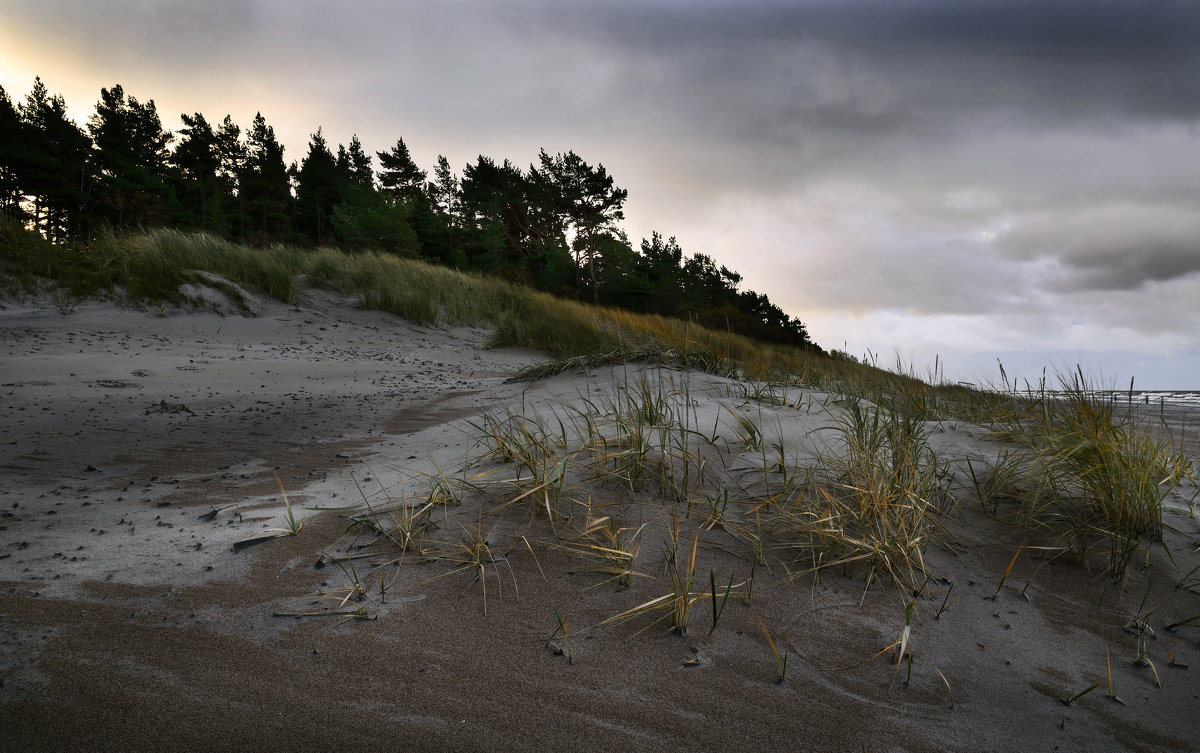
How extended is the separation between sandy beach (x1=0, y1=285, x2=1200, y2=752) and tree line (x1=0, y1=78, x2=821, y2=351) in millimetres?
17669

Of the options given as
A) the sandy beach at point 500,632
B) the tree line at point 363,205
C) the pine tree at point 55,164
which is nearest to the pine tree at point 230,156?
the tree line at point 363,205

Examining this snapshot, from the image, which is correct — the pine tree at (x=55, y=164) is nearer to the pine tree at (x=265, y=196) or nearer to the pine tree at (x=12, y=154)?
the pine tree at (x=12, y=154)

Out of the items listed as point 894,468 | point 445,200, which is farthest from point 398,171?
point 894,468

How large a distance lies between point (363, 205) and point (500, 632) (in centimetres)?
3236

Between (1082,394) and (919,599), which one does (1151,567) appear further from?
(1082,394)

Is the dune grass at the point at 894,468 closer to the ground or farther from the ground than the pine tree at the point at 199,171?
closer to the ground

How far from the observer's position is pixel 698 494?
2484 mm

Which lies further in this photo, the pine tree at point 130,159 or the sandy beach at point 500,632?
the pine tree at point 130,159

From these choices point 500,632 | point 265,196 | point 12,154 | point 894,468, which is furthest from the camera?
point 265,196

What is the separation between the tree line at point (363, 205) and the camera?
2717 cm

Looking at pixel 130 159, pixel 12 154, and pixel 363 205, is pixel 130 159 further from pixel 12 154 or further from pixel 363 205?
pixel 363 205

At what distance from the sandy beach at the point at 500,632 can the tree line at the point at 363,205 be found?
17.7 metres

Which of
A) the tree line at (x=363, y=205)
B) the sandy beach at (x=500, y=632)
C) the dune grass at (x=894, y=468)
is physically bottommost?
the sandy beach at (x=500, y=632)

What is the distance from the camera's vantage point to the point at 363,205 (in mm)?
30031
